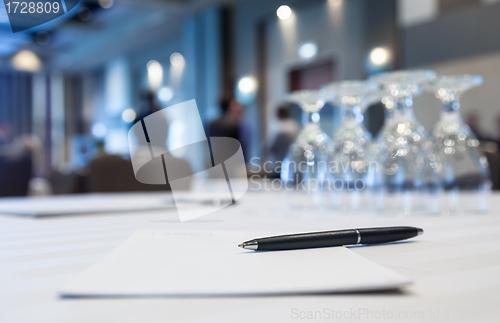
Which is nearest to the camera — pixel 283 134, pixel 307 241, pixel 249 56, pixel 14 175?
pixel 307 241

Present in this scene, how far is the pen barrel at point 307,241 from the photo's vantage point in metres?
0.35

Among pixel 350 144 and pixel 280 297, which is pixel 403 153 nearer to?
pixel 350 144

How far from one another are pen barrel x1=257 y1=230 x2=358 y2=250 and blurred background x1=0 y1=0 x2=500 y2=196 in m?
0.71

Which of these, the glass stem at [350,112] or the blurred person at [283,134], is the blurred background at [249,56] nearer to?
the blurred person at [283,134]

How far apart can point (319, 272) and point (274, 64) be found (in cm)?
490

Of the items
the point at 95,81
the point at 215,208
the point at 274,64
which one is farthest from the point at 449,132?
the point at 95,81

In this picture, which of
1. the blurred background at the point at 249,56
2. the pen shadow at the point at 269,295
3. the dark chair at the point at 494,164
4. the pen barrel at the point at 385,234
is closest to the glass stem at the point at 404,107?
the pen barrel at the point at 385,234

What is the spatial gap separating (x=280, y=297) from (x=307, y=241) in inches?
4.8

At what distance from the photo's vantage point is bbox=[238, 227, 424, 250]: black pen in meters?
Answer: 0.35

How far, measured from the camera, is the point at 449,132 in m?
0.71

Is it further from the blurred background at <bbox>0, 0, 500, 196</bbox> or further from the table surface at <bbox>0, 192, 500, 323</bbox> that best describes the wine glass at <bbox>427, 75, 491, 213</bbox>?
the blurred background at <bbox>0, 0, 500, 196</bbox>

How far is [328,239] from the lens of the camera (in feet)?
1.20

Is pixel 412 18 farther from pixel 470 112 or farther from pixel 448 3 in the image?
pixel 470 112

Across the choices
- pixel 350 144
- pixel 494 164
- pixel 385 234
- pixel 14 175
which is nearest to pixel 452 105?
pixel 350 144
